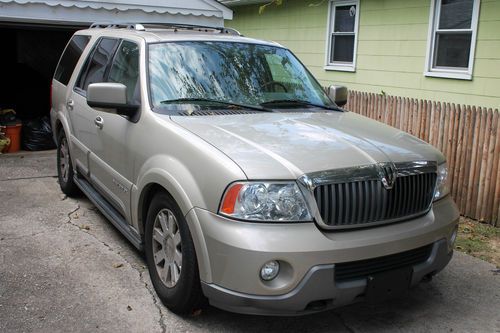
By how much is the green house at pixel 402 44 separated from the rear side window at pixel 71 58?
577 cm

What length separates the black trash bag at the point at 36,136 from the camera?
9.45m

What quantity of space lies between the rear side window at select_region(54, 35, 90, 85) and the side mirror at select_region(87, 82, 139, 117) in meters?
2.05

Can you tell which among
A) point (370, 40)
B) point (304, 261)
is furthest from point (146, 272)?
point (370, 40)

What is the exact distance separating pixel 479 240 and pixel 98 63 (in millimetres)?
4200

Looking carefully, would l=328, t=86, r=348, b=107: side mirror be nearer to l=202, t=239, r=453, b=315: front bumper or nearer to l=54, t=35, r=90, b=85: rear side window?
l=202, t=239, r=453, b=315: front bumper

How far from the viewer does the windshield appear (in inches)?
161

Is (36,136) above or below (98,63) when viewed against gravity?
below

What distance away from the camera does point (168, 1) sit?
361 inches

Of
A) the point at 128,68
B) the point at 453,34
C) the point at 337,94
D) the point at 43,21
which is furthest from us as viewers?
the point at 453,34

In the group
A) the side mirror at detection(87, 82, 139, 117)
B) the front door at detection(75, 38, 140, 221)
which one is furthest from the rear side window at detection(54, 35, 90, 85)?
the side mirror at detection(87, 82, 139, 117)

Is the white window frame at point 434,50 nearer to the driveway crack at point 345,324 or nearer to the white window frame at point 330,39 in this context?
the white window frame at point 330,39

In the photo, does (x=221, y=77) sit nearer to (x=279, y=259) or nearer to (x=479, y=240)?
(x=279, y=259)

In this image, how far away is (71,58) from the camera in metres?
6.11

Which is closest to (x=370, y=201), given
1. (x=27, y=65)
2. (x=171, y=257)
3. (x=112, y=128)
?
(x=171, y=257)
